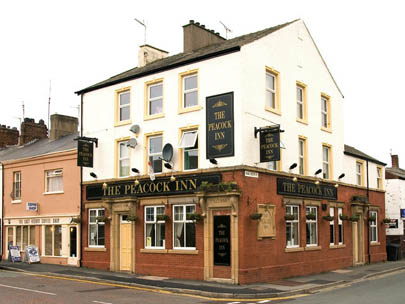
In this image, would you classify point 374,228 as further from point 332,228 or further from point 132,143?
point 132,143

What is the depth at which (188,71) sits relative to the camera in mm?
22609

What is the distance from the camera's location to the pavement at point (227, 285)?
58.7 feet

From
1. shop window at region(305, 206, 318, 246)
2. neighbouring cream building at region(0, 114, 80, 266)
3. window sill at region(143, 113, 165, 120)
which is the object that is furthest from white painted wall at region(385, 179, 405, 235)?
neighbouring cream building at region(0, 114, 80, 266)

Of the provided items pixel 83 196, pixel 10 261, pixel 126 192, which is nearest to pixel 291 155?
pixel 126 192

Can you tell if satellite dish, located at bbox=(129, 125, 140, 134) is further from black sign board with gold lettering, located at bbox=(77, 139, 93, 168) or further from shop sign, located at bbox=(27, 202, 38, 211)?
shop sign, located at bbox=(27, 202, 38, 211)

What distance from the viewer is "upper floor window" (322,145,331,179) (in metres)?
26.8

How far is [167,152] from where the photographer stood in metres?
22.6

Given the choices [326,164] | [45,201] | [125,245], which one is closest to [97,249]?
[125,245]

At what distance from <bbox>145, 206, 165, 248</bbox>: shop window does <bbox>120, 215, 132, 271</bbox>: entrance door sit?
1077mm

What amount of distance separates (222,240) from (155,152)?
556cm

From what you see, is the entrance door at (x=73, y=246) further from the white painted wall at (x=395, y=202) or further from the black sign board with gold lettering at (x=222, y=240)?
the white painted wall at (x=395, y=202)

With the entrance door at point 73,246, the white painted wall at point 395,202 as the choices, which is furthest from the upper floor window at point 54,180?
the white painted wall at point 395,202

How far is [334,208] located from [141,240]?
34.8 ft

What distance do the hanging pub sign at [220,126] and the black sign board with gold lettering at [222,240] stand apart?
2598mm
